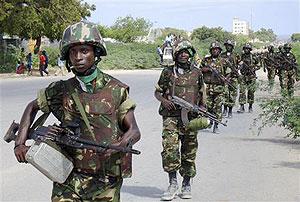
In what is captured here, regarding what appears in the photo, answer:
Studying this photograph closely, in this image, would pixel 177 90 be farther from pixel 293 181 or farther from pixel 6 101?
pixel 6 101

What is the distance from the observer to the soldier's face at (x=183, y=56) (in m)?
6.71

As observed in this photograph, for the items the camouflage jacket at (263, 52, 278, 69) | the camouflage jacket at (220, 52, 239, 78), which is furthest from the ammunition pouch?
the camouflage jacket at (263, 52, 278, 69)

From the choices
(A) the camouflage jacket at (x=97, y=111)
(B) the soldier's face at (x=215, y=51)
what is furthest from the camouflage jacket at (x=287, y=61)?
(A) the camouflage jacket at (x=97, y=111)

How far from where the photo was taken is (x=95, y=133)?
386 centimetres

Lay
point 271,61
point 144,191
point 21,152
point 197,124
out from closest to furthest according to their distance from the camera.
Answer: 1. point 21,152
2. point 197,124
3. point 144,191
4. point 271,61

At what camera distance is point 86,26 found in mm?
3863

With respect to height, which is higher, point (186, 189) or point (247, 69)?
point (247, 69)

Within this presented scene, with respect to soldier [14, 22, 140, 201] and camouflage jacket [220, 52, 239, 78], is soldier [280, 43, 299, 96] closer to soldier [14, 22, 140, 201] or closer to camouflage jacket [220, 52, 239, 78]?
camouflage jacket [220, 52, 239, 78]

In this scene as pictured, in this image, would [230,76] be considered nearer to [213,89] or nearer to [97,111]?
[213,89]

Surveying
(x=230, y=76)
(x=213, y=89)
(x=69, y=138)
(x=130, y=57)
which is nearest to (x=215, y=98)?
(x=213, y=89)

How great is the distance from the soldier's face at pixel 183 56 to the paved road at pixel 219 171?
145cm

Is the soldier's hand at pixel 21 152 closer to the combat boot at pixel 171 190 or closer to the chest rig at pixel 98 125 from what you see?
the chest rig at pixel 98 125

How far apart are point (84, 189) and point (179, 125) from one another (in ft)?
9.84

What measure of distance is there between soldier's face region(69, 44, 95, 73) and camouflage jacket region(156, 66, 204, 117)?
300 centimetres
